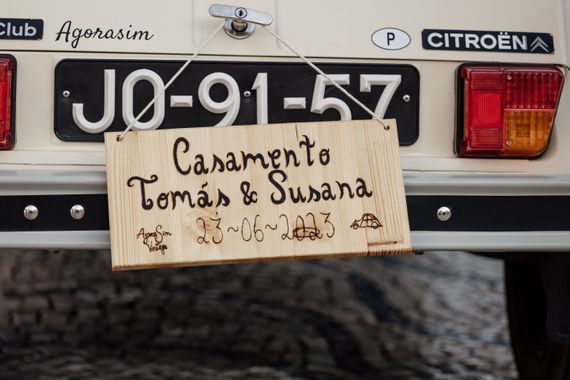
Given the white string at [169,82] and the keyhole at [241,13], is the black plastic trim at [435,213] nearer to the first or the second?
the white string at [169,82]

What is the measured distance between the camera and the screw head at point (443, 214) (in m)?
3.06

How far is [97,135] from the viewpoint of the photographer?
3.11 m

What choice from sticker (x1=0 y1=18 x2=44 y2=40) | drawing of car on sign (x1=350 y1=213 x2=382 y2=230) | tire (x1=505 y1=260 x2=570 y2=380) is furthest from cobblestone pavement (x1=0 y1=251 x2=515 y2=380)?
sticker (x1=0 y1=18 x2=44 y2=40)

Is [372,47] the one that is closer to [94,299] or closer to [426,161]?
[426,161]

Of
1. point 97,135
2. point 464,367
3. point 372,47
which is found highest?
point 372,47

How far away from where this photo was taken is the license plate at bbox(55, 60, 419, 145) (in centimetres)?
310

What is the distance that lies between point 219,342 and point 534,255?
5.02 feet

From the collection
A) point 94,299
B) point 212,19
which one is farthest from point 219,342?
point 212,19

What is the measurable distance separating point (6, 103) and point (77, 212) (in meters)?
0.38

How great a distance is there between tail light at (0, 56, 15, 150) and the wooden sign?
0.32m

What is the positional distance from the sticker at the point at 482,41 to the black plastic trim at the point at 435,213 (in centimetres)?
46
